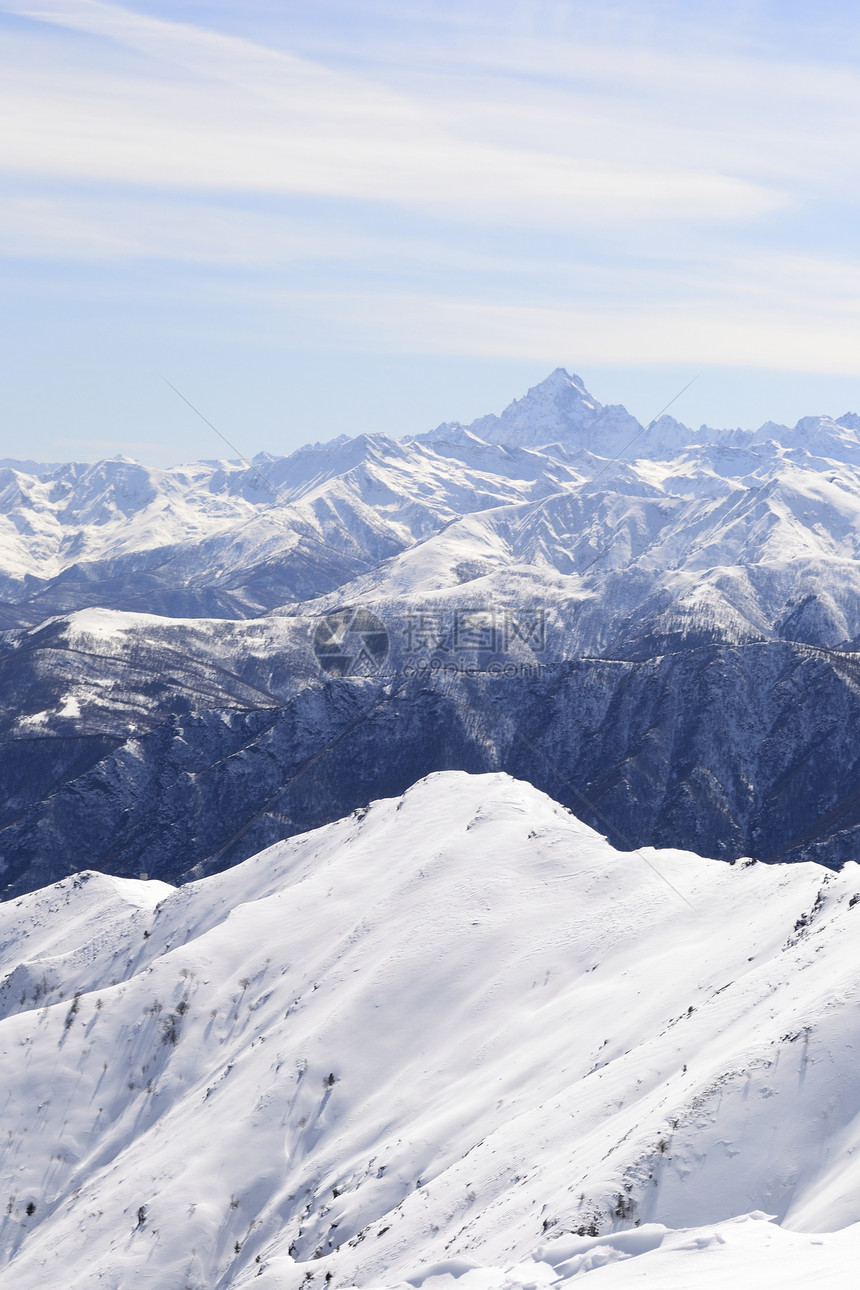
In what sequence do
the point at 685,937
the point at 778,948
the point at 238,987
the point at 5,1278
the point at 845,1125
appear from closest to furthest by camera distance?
the point at 845,1125 → the point at 778,948 → the point at 5,1278 → the point at 685,937 → the point at 238,987

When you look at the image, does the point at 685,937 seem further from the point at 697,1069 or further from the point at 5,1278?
the point at 5,1278

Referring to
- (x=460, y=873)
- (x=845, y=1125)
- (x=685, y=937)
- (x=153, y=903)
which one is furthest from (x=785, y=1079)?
(x=153, y=903)

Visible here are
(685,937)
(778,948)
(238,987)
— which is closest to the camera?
(778,948)

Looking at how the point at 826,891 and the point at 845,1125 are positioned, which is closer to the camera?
the point at 845,1125

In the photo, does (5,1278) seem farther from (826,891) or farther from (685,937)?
(826,891)

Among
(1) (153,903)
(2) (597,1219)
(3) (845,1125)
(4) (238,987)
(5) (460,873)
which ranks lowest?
(1) (153,903)

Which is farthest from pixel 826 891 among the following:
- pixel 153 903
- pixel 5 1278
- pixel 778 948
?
pixel 153 903

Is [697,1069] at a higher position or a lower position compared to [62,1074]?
higher
